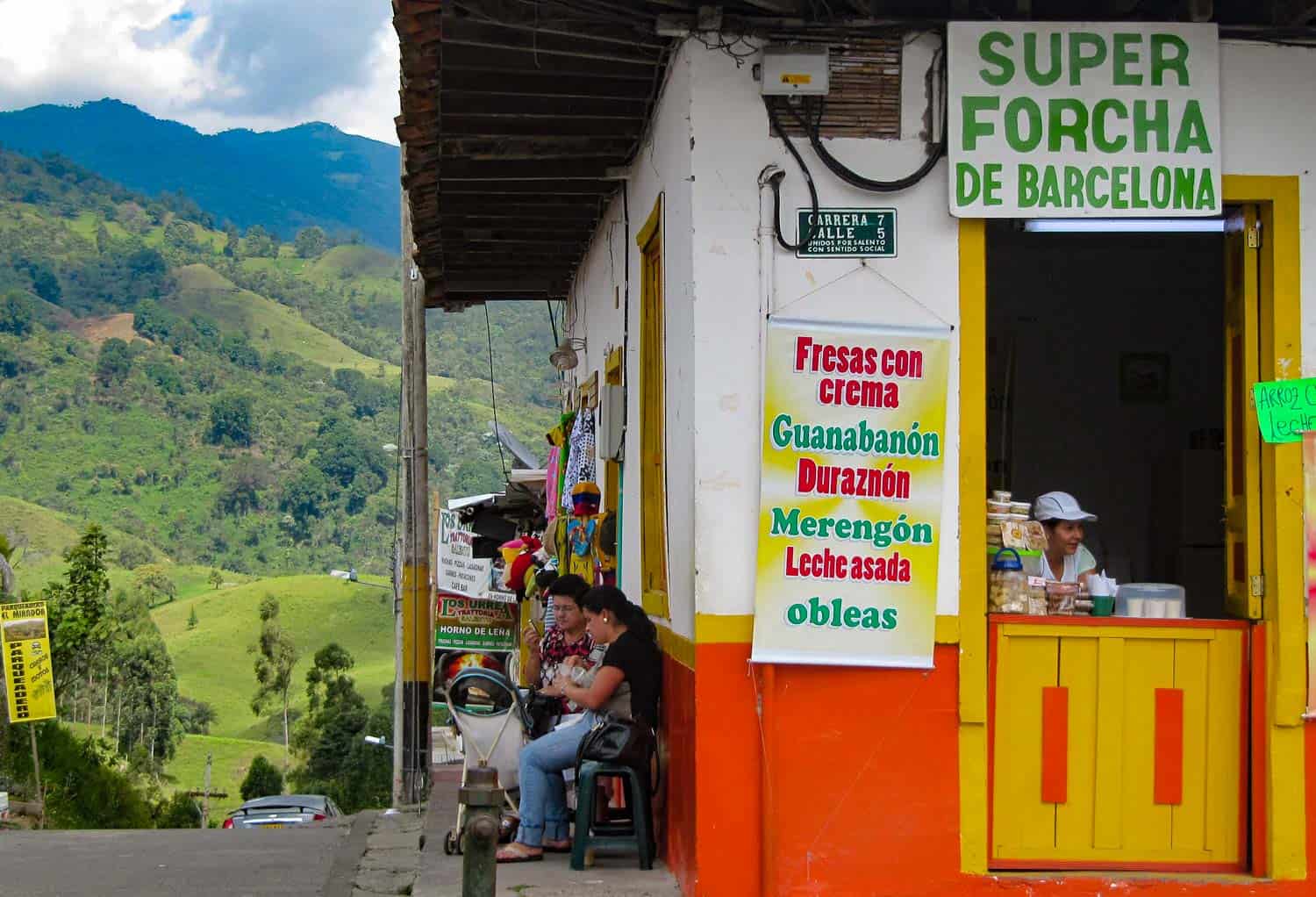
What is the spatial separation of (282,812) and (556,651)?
26414mm

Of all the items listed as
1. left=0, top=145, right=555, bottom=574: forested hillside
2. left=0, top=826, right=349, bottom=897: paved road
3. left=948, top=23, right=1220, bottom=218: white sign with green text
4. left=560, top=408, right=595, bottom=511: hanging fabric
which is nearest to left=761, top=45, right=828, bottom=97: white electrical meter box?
left=948, top=23, right=1220, bottom=218: white sign with green text

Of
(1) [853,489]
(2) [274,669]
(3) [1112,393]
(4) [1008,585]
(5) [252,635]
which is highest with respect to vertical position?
(3) [1112,393]

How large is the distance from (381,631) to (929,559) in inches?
3739

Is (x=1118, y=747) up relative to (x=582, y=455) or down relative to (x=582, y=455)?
down

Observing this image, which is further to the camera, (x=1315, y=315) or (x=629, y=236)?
(x=629, y=236)

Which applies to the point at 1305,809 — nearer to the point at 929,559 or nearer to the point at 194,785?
the point at 929,559

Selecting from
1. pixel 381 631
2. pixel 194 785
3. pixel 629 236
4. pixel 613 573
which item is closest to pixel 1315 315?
pixel 629 236

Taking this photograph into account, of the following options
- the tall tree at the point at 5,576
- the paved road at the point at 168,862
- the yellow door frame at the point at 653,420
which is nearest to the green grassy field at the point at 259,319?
the tall tree at the point at 5,576

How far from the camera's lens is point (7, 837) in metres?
13.1

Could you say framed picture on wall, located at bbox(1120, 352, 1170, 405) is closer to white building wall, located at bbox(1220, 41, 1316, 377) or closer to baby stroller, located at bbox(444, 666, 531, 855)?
white building wall, located at bbox(1220, 41, 1316, 377)

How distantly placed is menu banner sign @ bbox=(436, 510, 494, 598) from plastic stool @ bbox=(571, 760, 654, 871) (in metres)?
11.7

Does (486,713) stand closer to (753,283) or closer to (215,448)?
(753,283)

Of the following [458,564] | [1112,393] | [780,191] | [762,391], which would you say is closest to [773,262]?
[780,191]

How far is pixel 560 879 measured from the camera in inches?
299
